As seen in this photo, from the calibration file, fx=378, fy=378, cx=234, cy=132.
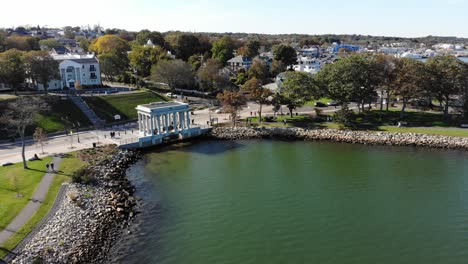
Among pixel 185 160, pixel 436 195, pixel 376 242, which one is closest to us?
pixel 376 242

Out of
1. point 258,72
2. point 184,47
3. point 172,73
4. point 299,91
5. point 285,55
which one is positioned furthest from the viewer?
point 285,55

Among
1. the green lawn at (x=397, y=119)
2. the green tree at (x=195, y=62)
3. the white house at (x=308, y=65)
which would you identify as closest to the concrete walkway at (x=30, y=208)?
the green lawn at (x=397, y=119)

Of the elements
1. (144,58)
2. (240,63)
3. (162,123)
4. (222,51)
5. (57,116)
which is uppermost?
(222,51)

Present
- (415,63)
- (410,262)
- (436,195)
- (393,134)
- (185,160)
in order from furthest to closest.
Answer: (415,63)
(393,134)
(185,160)
(436,195)
(410,262)

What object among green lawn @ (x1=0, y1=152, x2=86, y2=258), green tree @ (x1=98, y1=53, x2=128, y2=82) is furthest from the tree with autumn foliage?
green tree @ (x1=98, y1=53, x2=128, y2=82)

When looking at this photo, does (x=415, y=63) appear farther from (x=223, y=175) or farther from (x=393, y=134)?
(x=223, y=175)

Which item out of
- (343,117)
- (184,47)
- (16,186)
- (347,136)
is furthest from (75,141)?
(184,47)

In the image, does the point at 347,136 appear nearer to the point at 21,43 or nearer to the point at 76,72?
the point at 76,72

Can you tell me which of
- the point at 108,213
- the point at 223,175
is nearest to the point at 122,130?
the point at 223,175
